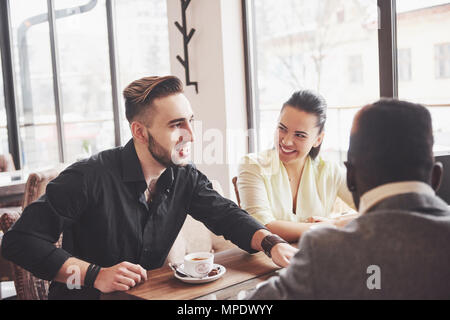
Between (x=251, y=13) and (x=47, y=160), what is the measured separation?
3239 millimetres

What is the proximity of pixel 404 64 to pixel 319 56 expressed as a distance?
0.78 metres

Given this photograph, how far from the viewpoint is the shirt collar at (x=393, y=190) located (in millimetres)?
830

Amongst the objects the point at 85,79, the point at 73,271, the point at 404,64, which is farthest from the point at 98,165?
the point at 85,79

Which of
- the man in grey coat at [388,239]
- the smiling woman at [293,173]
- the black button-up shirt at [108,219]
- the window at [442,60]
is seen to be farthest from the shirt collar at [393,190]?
the window at [442,60]

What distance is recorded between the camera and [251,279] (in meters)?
1.27

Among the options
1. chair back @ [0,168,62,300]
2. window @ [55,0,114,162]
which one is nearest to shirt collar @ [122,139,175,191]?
chair back @ [0,168,62,300]

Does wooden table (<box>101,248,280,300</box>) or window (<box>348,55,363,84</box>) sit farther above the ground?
window (<box>348,55,363,84</box>)

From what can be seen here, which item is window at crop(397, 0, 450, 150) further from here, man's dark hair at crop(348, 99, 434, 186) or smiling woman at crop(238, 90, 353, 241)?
man's dark hair at crop(348, 99, 434, 186)

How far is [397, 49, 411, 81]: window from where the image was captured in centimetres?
270

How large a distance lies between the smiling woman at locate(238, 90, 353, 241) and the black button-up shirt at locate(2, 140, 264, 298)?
1.25 feet

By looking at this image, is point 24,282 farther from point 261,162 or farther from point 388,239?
point 388,239

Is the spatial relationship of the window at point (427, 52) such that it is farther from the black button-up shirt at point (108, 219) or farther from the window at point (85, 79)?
the window at point (85, 79)

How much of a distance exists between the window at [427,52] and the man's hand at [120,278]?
1.92 meters
